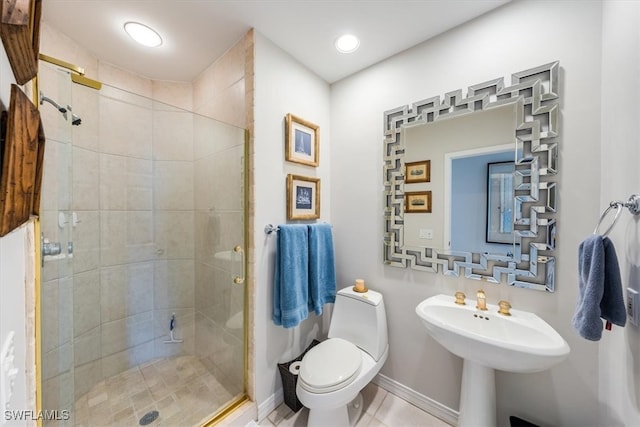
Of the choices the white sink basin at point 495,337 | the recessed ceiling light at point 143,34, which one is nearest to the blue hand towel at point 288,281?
the white sink basin at point 495,337

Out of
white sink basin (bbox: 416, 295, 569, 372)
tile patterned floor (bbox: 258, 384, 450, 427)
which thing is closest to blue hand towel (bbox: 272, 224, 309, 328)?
tile patterned floor (bbox: 258, 384, 450, 427)

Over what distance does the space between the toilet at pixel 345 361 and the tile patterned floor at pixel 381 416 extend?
8 cm

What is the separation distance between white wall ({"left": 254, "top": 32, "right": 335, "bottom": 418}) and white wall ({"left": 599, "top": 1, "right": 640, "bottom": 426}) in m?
1.56

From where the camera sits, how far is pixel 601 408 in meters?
1.06

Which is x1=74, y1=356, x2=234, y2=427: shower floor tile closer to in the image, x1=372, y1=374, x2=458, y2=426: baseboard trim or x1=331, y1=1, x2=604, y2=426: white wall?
x1=372, y1=374, x2=458, y2=426: baseboard trim

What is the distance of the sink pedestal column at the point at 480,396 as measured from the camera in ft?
3.98

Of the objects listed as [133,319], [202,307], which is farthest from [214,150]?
[133,319]

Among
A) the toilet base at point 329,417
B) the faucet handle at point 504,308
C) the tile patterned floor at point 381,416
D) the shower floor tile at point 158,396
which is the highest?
the faucet handle at point 504,308

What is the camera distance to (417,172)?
1587mm

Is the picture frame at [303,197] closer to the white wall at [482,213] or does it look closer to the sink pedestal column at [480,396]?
the white wall at [482,213]

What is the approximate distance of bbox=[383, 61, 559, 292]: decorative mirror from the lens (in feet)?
3.92

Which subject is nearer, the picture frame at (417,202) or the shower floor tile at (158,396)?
the shower floor tile at (158,396)

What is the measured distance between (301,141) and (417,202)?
3.06ft

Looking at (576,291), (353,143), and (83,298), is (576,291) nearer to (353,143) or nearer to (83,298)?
(353,143)
